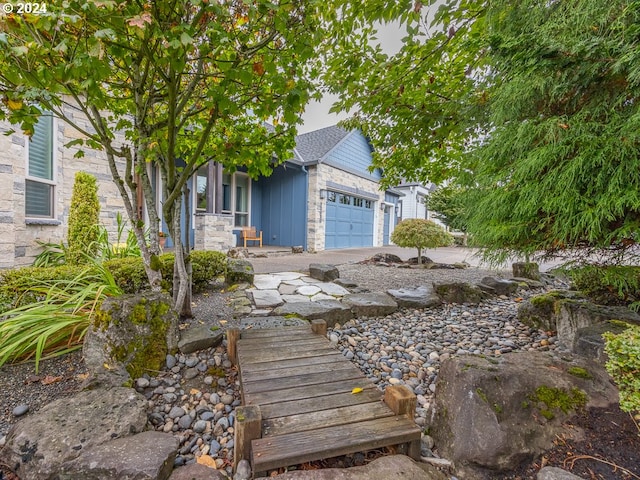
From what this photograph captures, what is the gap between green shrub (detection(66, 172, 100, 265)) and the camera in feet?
14.3

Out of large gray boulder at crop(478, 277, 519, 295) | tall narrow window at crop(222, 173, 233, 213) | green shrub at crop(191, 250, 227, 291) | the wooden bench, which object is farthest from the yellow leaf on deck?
tall narrow window at crop(222, 173, 233, 213)

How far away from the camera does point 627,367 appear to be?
4.01 feet

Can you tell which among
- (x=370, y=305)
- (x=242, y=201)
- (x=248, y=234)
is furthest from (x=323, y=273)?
(x=242, y=201)

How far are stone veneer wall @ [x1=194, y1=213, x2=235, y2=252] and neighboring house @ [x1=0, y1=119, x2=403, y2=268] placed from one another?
3cm

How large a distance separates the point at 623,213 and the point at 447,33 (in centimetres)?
288

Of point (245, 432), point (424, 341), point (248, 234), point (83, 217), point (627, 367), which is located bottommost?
point (424, 341)

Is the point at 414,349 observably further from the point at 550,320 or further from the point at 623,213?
the point at 623,213

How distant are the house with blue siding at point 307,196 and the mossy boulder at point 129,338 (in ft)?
19.4

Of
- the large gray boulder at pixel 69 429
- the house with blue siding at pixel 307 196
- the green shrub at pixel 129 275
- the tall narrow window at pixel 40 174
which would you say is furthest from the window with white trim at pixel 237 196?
the large gray boulder at pixel 69 429

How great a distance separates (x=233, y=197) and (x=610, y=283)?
9297 mm

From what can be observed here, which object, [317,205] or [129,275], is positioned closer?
[129,275]

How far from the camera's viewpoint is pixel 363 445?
4.35ft

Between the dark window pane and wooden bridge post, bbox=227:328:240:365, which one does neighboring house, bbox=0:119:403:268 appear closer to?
the dark window pane

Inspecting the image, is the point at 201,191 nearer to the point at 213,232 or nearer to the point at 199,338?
the point at 213,232
